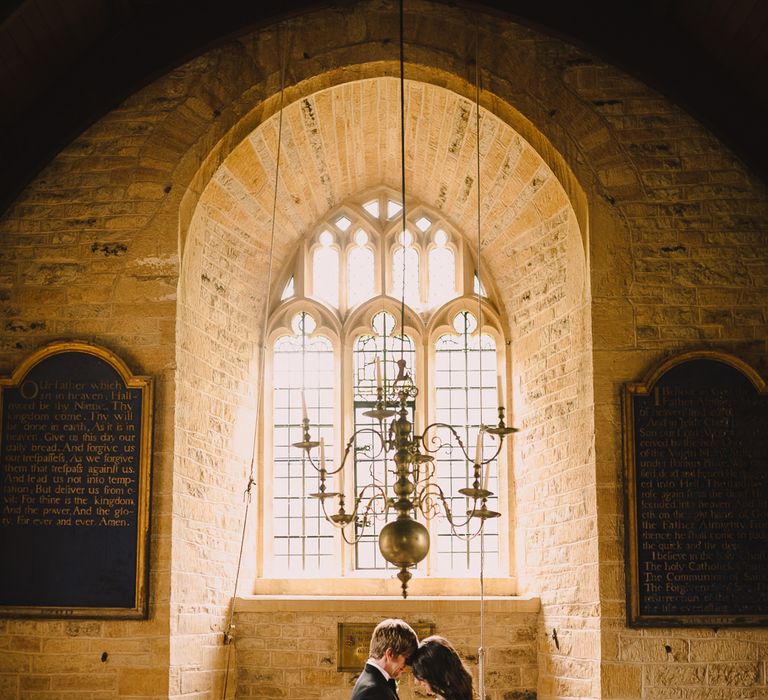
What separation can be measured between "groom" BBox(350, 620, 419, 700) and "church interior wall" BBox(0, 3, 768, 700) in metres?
2.16

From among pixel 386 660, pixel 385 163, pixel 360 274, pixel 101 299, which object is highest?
pixel 385 163

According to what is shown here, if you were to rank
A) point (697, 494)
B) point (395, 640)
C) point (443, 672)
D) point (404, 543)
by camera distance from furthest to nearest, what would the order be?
point (697, 494), point (404, 543), point (395, 640), point (443, 672)

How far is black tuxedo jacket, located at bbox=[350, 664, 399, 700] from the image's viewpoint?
17.2 feet

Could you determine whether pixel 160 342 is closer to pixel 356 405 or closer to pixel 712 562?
pixel 356 405

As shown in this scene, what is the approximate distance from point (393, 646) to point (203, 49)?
4.25 metres

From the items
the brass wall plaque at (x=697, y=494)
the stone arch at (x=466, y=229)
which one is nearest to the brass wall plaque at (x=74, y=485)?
the stone arch at (x=466, y=229)

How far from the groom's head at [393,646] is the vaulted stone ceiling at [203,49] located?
3961 mm

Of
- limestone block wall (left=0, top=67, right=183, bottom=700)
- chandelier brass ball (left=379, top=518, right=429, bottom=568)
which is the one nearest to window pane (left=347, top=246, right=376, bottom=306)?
limestone block wall (left=0, top=67, right=183, bottom=700)

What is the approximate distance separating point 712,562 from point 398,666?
2619 millimetres

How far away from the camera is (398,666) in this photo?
534 centimetres

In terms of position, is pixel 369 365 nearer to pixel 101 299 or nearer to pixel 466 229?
pixel 466 229

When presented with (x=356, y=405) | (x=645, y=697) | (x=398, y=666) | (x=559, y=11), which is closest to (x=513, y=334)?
(x=356, y=405)

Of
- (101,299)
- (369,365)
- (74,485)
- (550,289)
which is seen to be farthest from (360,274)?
(74,485)

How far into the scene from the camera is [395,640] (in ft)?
17.3
